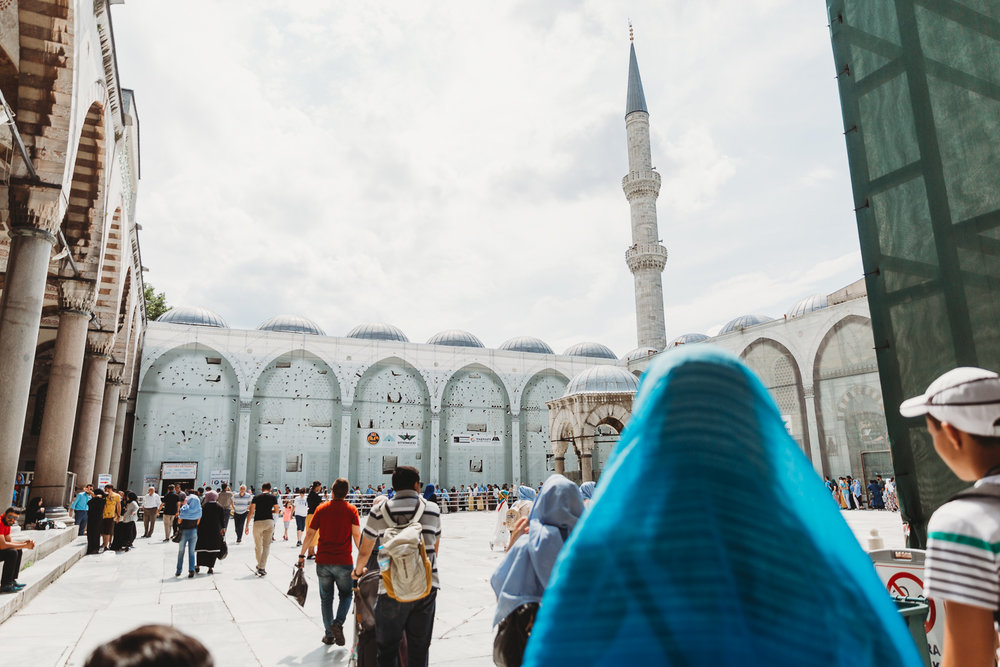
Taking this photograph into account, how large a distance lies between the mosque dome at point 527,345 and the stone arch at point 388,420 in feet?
25.8

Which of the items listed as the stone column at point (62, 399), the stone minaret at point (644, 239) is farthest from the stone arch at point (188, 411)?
the stone minaret at point (644, 239)

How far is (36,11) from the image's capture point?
7730mm

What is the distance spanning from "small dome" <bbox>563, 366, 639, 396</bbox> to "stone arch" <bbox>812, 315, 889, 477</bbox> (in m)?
8.16

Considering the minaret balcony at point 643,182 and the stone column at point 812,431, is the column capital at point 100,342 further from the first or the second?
the minaret balcony at point 643,182

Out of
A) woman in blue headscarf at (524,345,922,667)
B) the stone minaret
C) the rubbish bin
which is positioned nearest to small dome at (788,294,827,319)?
the stone minaret

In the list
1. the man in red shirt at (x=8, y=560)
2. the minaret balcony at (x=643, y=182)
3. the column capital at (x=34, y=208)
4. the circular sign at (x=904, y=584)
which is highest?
the minaret balcony at (x=643, y=182)

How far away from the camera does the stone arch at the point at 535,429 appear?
32500mm

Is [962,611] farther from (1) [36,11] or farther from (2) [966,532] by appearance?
(1) [36,11]

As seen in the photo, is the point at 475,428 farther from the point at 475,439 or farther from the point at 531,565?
the point at 531,565

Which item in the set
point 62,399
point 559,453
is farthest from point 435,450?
point 62,399

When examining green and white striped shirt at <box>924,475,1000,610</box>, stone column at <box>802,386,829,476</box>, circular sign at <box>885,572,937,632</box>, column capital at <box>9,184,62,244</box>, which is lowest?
circular sign at <box>885,572,937,632</box>

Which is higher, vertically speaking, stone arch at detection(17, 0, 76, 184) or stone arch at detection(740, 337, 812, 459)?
stone arch at detection(17, 0, 76, 184)

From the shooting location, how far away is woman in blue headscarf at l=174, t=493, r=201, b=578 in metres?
8.47

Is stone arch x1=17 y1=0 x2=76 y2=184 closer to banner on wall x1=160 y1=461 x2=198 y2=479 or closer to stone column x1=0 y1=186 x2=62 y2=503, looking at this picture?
stone column x1=0 y1=186 x2=62 y2=503
